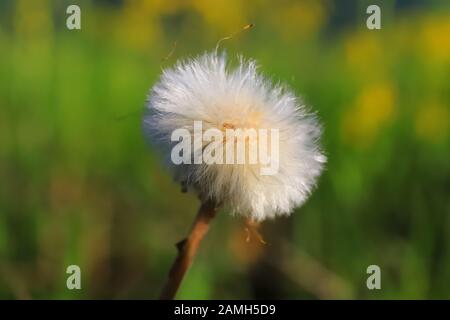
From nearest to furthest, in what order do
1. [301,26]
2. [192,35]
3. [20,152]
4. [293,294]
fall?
[293,294], [20,152], [192,35], [301,26]

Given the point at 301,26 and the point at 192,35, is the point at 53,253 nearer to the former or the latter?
the point at 192,35

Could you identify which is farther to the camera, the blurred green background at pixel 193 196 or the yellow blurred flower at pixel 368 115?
the yellow blurred flower at pixel 368 115

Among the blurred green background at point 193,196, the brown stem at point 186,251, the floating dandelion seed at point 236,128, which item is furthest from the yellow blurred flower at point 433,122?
the brown stem at point 186,251

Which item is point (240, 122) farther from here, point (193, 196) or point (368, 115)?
point (368, 115)

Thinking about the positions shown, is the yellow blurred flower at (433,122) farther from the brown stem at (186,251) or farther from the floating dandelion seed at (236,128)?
the brown stem at (186,251)

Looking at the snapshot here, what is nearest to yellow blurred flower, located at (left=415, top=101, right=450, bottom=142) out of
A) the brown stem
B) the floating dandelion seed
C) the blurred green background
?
the blurred green background

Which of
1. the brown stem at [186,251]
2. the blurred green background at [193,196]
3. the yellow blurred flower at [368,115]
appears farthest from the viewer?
the yellow blurred flower at [368,115]

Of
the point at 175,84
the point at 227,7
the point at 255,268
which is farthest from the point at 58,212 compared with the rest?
the point at 175,84

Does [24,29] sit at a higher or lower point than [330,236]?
higher
